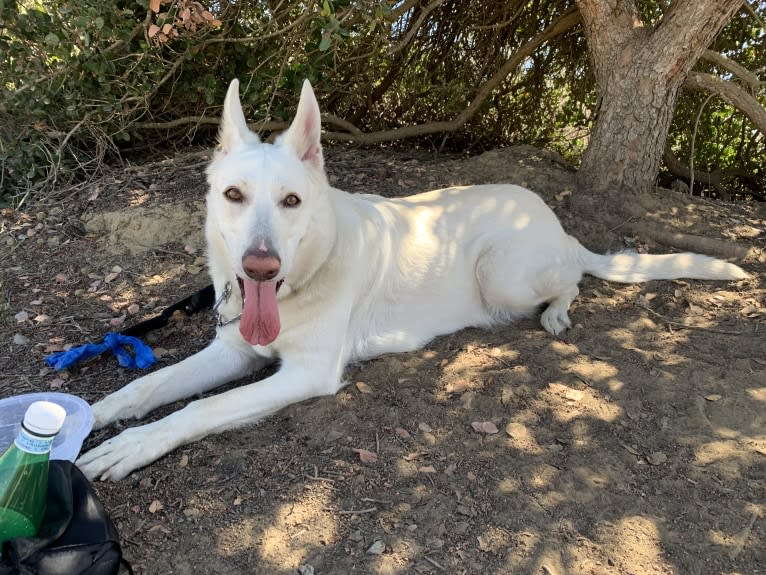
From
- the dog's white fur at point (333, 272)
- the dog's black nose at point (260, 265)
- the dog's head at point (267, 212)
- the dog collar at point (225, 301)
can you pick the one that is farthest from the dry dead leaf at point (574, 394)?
the dog collar at point (225, 301)

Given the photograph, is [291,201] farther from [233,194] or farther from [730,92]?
[730,92]

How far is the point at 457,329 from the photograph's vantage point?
400 cm

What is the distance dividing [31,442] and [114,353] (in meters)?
1.79

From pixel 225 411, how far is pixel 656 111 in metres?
4.03

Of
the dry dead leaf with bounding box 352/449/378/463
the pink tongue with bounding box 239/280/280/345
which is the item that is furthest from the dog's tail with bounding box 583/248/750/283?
the pink tongue with bounding box 239/280/280/345

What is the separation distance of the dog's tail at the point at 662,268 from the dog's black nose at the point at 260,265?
2.71m

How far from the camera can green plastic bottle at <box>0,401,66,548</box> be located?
Answer: 1.79 metres

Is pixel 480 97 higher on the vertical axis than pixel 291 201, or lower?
higher

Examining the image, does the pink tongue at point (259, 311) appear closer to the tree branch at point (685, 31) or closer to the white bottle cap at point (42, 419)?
the white bottle cap at point (42, 419)

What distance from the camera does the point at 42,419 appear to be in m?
1.78

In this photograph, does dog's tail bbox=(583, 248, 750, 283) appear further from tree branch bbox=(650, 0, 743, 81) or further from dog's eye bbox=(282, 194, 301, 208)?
dog's eye bbox=(282, 194, 301, 208)

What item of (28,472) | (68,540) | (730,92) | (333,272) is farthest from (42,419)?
(730,92)

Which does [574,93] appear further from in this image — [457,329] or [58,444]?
[58,444]

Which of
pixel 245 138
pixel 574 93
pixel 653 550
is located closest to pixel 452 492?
pixel 653 550
